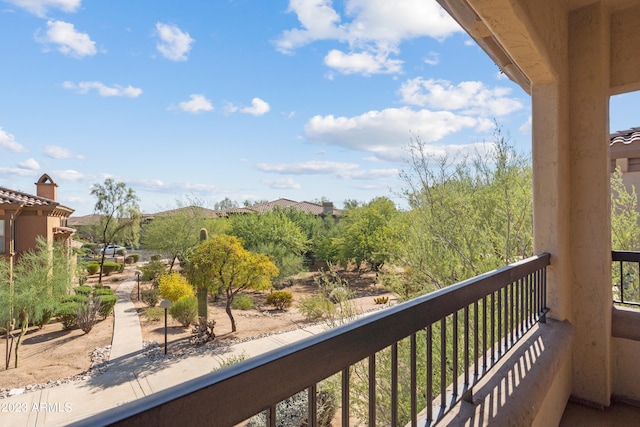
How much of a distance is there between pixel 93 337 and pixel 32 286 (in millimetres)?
2032

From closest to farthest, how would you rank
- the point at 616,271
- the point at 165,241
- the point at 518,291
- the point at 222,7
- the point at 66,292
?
the point at 518,291, the point at 616,271, the point at 66,292, the point at 222,7, the point at 165,241

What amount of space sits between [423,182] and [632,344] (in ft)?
9.93

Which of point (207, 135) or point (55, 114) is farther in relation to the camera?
point (207, 135)

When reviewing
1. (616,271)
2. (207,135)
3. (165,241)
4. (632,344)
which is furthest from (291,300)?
(207,135)

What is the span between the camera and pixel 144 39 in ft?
50.2

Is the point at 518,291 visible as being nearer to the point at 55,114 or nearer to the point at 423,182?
the point at 423,182

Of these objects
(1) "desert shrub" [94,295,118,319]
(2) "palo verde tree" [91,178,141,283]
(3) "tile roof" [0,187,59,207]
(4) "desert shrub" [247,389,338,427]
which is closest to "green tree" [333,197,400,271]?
(1) "desert shrub" [94,295,118,319]

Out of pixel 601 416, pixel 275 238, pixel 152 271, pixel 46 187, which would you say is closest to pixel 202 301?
pixel 152 271

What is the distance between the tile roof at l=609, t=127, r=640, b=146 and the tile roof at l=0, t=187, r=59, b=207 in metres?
13.2

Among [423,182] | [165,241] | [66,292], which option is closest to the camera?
[423,182]

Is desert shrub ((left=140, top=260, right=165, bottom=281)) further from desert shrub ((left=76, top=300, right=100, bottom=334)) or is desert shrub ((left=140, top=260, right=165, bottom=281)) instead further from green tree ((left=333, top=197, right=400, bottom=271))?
green tree ((left=333, top=197, right=400, bottom=271))

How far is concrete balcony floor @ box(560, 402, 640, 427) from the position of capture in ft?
7.11

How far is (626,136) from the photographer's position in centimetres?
512

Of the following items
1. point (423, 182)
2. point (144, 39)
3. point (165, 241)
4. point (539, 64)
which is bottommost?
point (165, 241)
